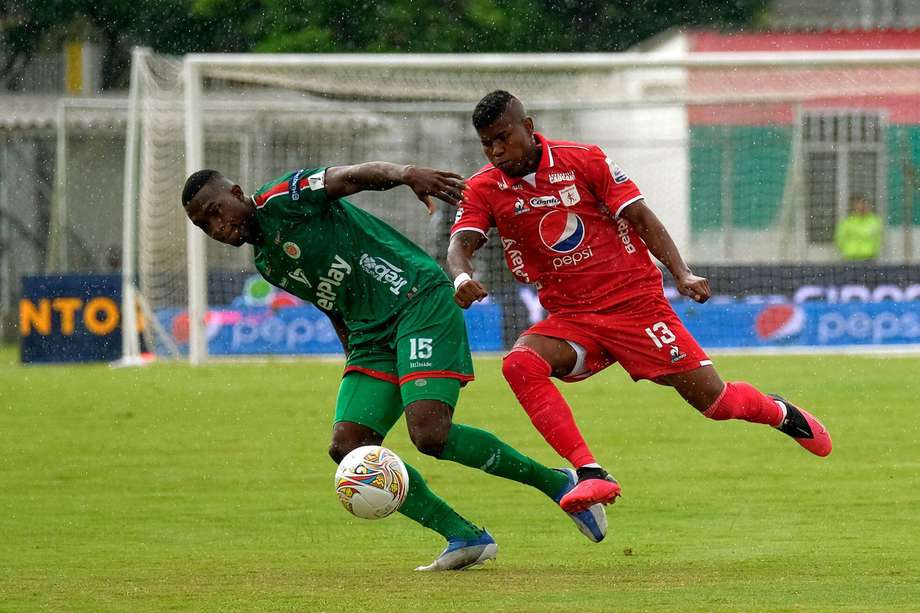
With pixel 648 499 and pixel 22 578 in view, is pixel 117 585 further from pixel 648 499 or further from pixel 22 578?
pixel 648 499

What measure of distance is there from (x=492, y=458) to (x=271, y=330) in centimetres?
1436

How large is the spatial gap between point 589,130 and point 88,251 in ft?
34.4

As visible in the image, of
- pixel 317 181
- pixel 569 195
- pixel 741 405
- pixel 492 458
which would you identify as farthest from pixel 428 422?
pixel 741 405

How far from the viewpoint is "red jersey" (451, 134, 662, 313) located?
7590 mm

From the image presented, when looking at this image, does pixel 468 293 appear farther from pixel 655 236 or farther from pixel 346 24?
pixel 346 24

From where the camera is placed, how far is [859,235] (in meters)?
24.0

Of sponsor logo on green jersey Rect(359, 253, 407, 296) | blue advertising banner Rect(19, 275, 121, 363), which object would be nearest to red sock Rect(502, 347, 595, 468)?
sponsor logo on green jersey Rect(359, 253, 407, 296)

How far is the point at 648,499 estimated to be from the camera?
936 cm

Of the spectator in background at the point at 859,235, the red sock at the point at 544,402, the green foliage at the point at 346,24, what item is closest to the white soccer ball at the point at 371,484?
the red sock at the point at 544,402

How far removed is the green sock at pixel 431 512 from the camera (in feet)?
23.8

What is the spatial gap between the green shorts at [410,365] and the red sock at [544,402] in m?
0.29

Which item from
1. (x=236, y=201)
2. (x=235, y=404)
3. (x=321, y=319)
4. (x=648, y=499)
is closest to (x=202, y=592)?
(x=236, y=201)

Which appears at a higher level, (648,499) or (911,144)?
(911,144)

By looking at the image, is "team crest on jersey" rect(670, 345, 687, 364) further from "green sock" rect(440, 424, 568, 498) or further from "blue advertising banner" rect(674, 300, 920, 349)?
"blue advertising banner" rect(674, 300, 920, 349)
